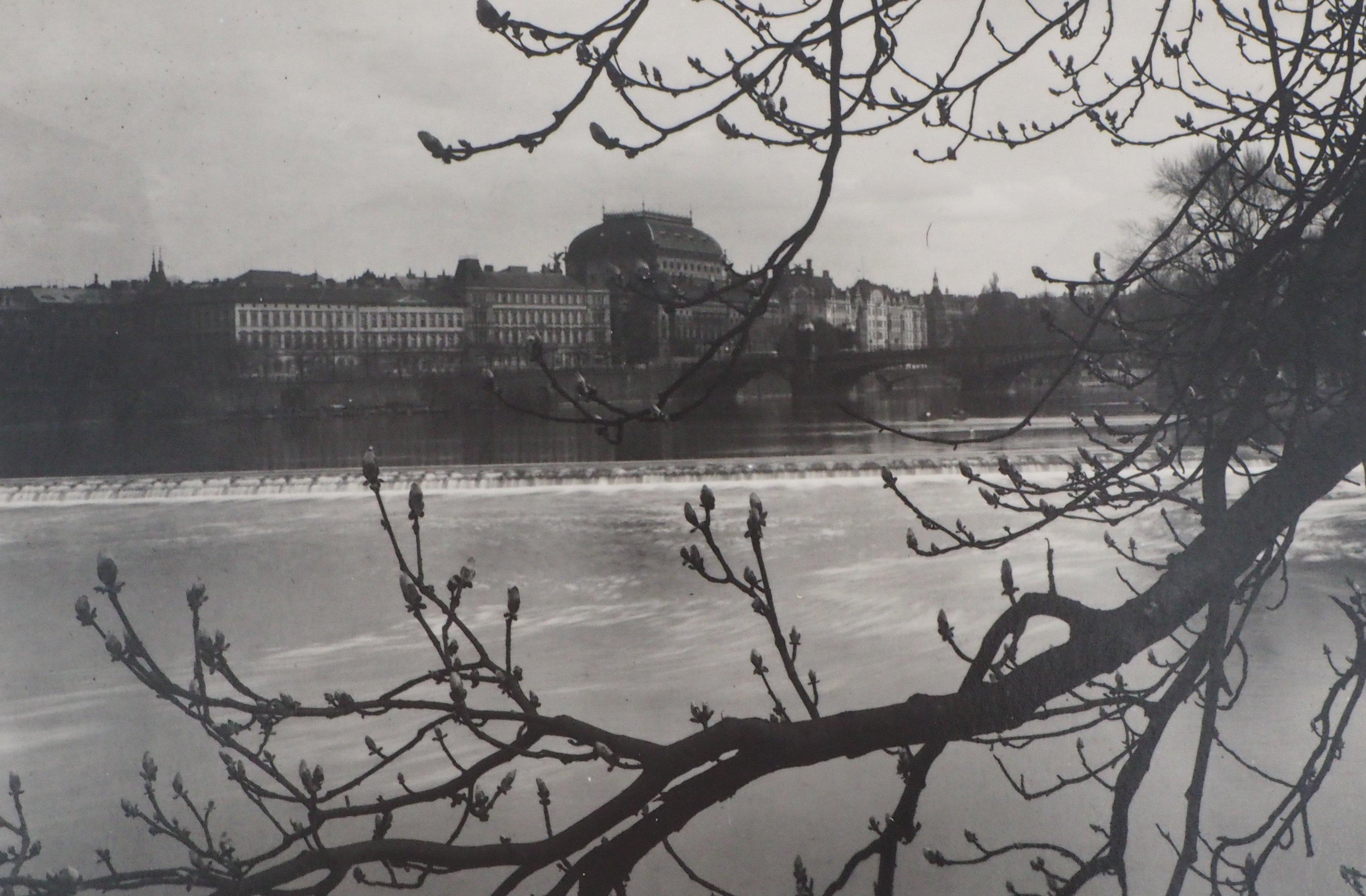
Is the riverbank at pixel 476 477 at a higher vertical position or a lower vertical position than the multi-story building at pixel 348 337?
lower

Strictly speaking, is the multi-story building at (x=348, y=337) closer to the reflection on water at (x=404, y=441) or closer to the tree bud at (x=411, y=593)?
the reflection on water at (x=404, y=441)

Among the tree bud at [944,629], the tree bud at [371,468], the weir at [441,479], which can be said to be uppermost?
the tree bud at [371,468]

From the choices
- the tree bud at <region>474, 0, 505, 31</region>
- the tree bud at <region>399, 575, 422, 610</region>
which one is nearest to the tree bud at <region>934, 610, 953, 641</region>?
the tree bud at <region>399, 575, 422, 610</region>

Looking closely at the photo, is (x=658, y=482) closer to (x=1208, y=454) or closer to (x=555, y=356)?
(x=555, y=356)

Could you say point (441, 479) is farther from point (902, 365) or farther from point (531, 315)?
point (902, 365)

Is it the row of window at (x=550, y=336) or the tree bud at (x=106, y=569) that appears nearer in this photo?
the tree bud at (x=106, y=569)

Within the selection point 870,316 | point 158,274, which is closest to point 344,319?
point 158,274

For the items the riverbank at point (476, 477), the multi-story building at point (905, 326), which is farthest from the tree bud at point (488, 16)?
the riverbank at point (476, 477)
